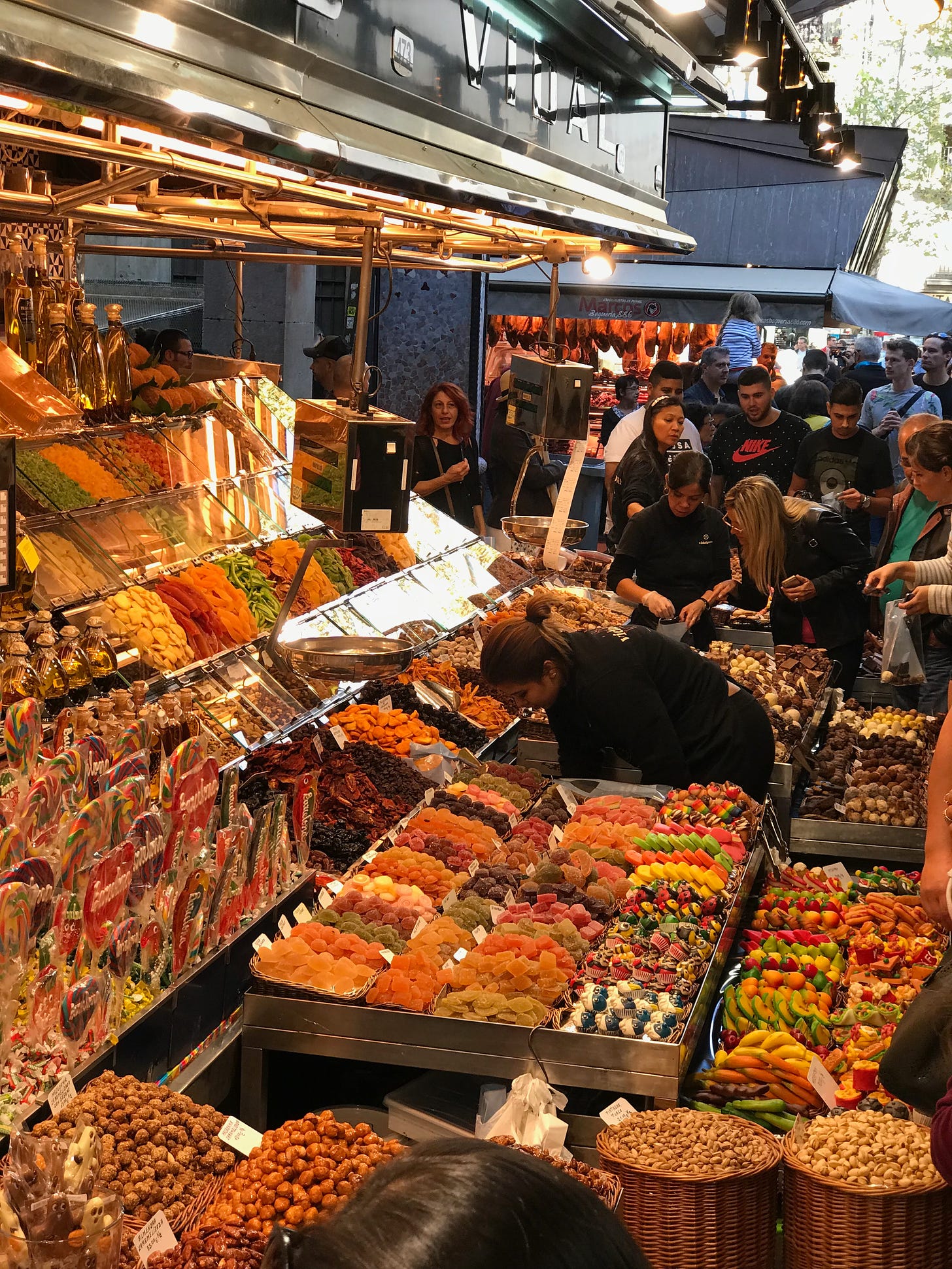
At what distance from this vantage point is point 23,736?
2938 mm

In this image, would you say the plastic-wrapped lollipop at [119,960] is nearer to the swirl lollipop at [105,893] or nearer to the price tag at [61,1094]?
the swirl lollipop at [105,893]

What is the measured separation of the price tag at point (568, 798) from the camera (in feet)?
15.1

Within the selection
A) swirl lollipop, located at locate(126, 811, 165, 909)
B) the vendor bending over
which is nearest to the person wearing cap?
the vendor bending over

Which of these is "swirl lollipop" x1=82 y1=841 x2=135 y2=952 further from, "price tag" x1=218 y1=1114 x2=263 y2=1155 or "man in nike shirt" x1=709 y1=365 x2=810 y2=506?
"man in nike shirt" x1=709 y1=365 x2=810 y2=506

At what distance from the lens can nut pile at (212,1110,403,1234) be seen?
238cm

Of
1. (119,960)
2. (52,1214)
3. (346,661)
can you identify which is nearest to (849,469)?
(346,661)

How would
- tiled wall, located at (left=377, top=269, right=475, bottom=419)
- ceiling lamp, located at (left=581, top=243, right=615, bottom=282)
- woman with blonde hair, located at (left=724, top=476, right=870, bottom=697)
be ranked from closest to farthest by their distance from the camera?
ceiling lamp, located at (left=581, top=243, right=615, bottom=282), woman with blonde hair, located at (left=724, top=476, right=870, bottom=697), tiled wall, located at (left=377, top=269, right=475, bottom=419)

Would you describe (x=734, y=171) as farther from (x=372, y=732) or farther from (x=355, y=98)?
(x=355, y=98)

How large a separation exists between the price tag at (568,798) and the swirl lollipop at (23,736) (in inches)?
82.6

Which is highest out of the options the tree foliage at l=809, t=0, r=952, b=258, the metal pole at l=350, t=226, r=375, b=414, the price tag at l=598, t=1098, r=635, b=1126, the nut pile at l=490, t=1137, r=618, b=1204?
the tree foliage at l=809, t=0, r=952, b=258

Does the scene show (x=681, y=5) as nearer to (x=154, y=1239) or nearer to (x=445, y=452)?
(x=445, y=452)

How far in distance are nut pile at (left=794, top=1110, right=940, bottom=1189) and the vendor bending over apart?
1.83 meters

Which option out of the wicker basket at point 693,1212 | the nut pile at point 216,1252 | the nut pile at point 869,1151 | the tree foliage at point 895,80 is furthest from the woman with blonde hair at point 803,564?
the tree foliage at point 895,80

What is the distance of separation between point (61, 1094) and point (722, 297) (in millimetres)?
10923
